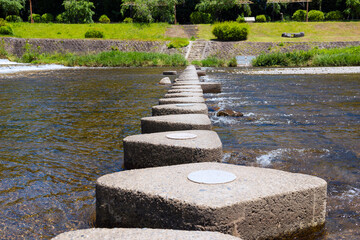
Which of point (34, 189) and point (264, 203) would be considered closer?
point (264, 203)

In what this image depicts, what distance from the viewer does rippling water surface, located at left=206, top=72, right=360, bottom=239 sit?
268 cm

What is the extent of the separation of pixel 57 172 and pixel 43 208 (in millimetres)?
835

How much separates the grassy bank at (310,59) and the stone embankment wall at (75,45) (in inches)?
511

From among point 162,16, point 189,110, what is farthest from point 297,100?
point 162,16

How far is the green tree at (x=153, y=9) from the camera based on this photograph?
44.3 meters

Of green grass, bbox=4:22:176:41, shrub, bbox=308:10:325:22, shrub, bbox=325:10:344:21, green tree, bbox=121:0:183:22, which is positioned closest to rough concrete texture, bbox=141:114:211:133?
green grass, bbox=4:22:176:41

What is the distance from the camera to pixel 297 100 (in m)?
8.27

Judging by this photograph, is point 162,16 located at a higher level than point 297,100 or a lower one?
higher

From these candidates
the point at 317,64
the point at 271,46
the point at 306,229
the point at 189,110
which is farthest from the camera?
the point at 271,46

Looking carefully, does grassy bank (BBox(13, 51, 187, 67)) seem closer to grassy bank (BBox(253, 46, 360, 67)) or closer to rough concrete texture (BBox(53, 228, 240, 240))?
grassy bank (BBox(253, 46, 360, 67))

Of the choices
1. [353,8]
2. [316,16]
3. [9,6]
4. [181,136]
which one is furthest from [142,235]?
[353,8]

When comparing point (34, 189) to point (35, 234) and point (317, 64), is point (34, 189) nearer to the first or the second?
point (35, 234)

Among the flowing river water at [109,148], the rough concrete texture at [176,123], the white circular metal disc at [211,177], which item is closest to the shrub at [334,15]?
the flowing river water at [109,148]

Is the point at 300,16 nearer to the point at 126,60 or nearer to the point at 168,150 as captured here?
the point at 126,60
